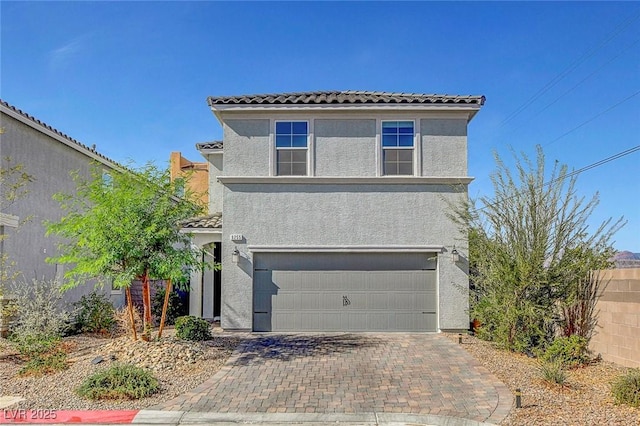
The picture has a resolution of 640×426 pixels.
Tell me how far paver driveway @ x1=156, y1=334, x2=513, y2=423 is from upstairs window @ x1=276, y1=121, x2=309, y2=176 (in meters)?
5.05

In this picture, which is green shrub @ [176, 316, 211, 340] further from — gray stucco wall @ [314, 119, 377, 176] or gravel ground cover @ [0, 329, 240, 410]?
gray stucco wall @ [314, 119, 377, 176]

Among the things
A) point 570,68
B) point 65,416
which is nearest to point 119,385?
point 65,416

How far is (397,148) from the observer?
13.4 meters

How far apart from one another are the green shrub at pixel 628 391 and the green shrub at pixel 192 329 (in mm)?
8740

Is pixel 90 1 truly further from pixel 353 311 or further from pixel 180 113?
pixel 353 311

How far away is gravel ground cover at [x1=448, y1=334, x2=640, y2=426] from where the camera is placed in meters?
6.28

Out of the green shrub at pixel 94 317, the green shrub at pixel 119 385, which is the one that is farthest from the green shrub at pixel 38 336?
the green shrub at pixel 119 385

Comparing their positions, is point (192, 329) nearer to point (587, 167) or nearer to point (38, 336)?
point (38, 336)

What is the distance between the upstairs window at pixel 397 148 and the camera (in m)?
13.4

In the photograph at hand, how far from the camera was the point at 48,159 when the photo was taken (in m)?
13.5

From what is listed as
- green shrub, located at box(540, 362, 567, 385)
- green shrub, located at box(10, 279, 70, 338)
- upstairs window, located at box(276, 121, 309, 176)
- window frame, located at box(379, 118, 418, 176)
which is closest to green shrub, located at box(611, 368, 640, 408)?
green shrub, located at box(540, 362, 567, 385)

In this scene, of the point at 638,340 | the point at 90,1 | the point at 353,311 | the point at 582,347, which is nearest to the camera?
the point at 638,340

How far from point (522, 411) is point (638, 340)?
4073 millimetres

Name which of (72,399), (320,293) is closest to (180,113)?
(320,293)
